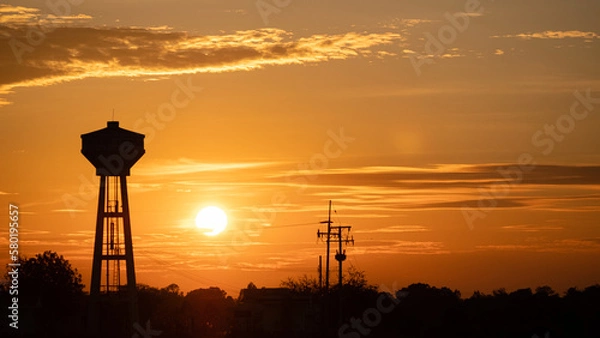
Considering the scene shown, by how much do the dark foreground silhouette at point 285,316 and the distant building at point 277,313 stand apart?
0.11 m

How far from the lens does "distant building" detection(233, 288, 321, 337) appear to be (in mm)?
110312

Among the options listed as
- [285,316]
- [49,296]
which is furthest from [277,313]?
[49,296]

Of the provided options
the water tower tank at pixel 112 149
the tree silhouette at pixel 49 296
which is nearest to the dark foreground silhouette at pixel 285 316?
the tree silhouette at pixel 49 296

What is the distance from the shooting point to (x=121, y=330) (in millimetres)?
87438

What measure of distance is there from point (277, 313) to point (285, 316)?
1038 millimetres

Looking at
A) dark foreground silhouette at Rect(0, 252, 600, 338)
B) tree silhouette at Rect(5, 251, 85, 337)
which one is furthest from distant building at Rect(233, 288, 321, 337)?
tree silhouette at Rect(5, 251, 85, 337)

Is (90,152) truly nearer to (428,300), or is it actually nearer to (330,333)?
(330,333)

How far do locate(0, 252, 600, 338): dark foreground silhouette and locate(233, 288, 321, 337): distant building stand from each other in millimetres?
111

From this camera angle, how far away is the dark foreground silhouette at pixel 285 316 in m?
99.1

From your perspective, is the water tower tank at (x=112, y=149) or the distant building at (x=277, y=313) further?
the distant building at (x=277, y=313)

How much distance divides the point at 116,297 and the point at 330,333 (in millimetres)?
25276

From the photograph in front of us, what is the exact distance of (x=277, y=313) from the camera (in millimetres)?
114000

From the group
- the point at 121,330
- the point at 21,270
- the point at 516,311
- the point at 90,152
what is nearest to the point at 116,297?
the point at 121,330

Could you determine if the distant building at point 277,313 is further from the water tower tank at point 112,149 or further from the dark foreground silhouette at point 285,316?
the water tower tank at point 112,149
